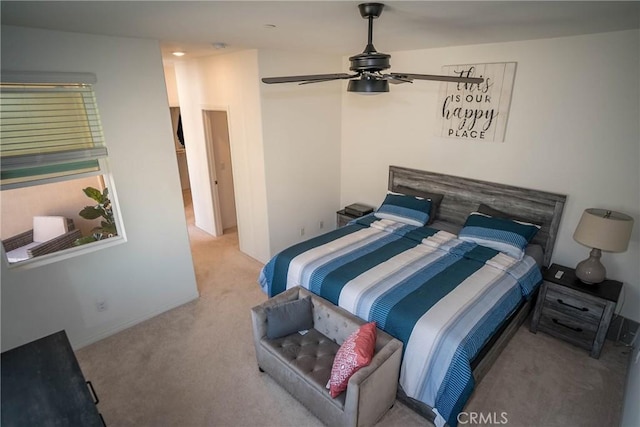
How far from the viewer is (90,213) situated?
3109 mm

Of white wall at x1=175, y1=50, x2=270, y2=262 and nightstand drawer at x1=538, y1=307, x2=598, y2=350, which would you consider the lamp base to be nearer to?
nightstand drawer at x1=538, y1=307, x2=598, y2=350

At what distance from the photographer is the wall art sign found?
11.0ft

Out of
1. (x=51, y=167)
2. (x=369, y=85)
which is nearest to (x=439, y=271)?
(x=369, y=85)

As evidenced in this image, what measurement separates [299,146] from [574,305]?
3.30 metres

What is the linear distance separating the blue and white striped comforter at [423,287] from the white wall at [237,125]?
1.26 meters

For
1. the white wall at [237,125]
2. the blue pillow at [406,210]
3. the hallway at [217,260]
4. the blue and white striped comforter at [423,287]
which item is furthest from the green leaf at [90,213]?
the blue pillow at [406,210]

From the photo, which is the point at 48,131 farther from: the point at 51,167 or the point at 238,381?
the point at 238,381

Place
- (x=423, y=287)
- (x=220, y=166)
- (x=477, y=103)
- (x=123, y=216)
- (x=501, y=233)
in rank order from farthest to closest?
(x=220, y=166), (x=477, y=103), (x=501, y=233), (x=123, y=216), (x=423, y=287)

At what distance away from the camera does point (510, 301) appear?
2686 millimetres

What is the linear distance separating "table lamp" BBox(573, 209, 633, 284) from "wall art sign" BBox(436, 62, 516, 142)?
1121 mm

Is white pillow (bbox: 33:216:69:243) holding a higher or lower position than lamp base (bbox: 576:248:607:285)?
higher

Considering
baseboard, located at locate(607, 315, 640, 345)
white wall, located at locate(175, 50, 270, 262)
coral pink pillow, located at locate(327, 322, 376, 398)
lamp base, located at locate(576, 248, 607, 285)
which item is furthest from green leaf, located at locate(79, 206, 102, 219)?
baseboard, located at locate(607, 315, 640, 345)

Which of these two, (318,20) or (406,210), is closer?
(318,20)

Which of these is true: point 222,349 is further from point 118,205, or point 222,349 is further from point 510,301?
point 510,301
